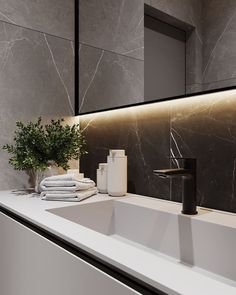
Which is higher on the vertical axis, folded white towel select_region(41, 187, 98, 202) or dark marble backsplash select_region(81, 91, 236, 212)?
dark marble backsplash select_region(81, 91, 236, 212)

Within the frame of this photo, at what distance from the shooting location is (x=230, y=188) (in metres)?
0.91

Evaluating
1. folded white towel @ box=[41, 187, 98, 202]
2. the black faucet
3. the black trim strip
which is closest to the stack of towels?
folded white towel @ box=[41, 187, 98, 202]

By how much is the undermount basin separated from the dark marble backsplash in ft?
0.23

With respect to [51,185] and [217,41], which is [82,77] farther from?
[217,41]

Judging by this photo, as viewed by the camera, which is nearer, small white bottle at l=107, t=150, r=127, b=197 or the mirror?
the mirror

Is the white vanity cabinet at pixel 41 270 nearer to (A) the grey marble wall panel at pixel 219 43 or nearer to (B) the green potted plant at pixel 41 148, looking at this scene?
(B) the green potted plant at pixel 41 148

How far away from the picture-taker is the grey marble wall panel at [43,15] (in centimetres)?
130

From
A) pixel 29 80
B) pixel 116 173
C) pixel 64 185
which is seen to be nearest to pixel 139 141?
pixel 116 173

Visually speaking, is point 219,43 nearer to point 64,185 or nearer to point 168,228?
point 168,228

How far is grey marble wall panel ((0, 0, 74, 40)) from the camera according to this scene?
1302mm

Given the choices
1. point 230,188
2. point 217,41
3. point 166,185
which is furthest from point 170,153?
point 217,41

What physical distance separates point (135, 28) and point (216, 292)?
1.06m

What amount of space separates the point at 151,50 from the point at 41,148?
0.59 metres

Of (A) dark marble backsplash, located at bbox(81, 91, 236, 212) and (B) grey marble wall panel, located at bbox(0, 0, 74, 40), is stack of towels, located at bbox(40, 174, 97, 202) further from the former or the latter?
(B) grey marble wall panel, located at bbox(0, 0, 74, 40)
